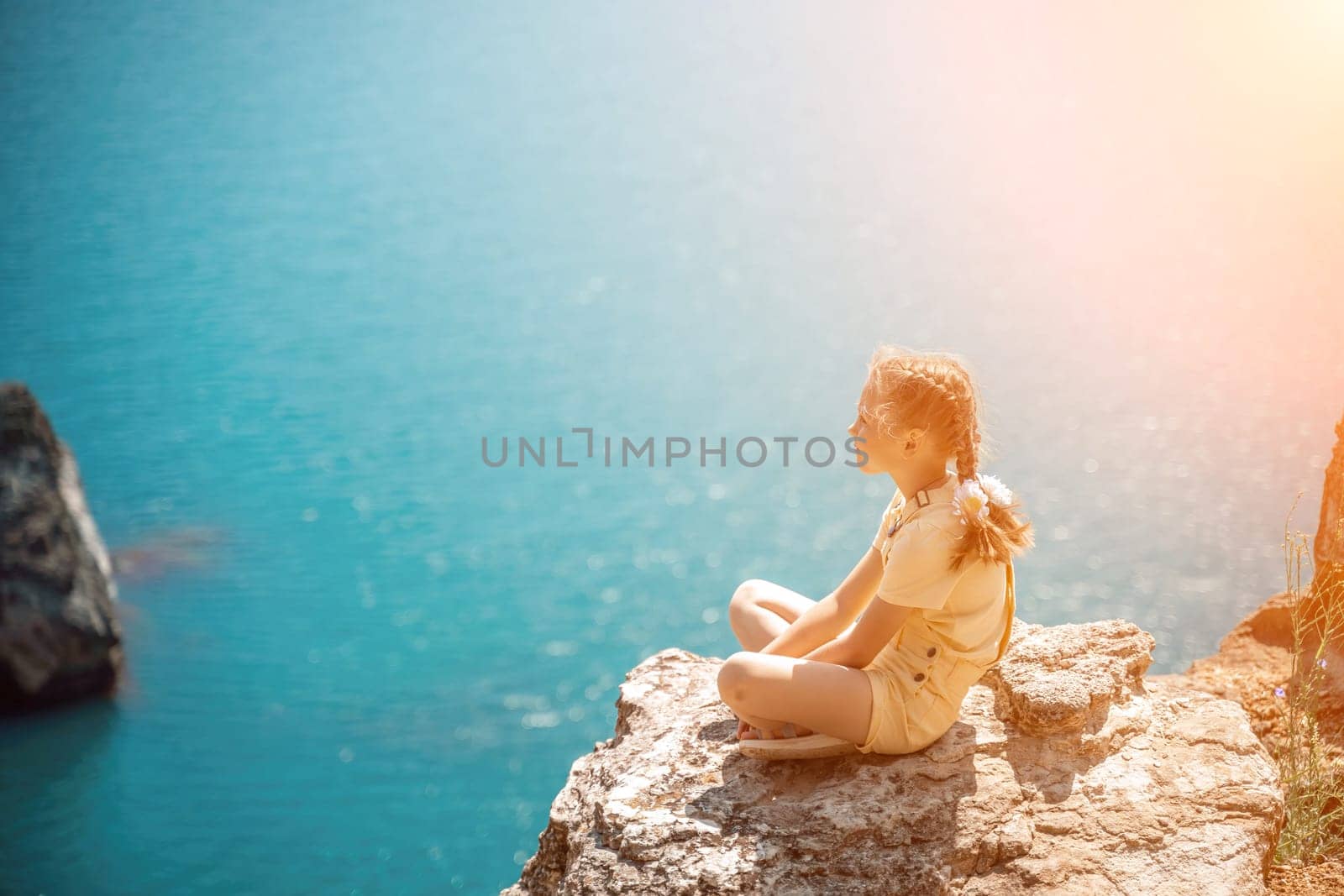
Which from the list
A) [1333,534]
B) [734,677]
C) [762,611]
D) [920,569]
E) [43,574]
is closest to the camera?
[920,569]

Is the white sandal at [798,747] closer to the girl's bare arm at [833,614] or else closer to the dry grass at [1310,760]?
the girl's bare arm at [833,614]

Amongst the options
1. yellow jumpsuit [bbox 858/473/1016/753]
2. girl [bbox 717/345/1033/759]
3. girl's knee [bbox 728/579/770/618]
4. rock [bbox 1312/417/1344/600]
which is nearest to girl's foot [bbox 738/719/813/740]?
girl [bbox 717/345/1033/759]

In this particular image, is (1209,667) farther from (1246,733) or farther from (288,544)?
(288,544)

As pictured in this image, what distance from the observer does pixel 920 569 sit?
5.60ft

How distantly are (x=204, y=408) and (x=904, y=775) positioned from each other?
789 cm

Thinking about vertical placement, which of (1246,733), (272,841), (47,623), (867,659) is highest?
(867,659)

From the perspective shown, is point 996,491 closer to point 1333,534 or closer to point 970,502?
point 970,502

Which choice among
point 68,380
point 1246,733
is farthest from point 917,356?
point 68,380

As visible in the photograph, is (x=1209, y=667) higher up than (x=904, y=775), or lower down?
lower down

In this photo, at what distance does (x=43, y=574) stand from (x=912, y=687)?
611 centimetres

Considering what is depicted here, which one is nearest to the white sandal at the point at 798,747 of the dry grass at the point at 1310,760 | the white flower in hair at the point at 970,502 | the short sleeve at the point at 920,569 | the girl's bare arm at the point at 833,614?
the girl's bare arm at the point at 833,614

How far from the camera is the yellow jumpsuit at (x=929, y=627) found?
5.62ft

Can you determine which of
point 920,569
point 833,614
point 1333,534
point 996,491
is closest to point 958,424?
point 996,491

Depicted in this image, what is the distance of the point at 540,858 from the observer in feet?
6.56
